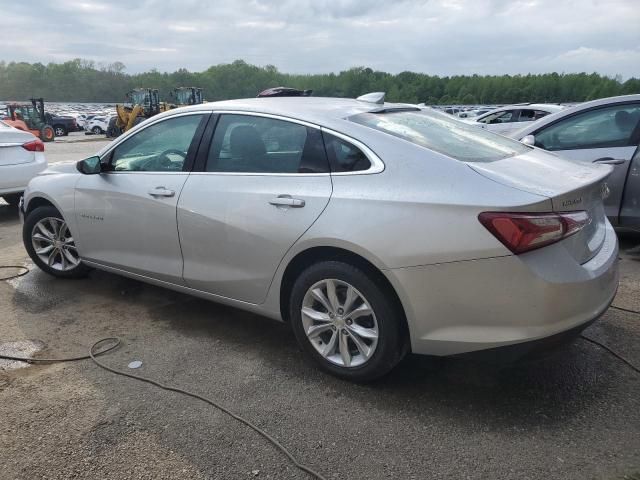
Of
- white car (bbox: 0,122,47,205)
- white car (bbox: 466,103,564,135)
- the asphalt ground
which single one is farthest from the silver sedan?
white car (bbox: 466,103,564,135)

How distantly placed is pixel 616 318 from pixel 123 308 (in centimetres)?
366

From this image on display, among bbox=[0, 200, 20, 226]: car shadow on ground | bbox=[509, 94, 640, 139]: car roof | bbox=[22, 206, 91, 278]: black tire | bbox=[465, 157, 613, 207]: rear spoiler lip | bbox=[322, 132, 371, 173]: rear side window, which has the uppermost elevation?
bbox=[509, 94, 640, 139]: car roof

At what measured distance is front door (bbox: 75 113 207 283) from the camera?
12.2 ft

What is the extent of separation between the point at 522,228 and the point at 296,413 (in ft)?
4.73

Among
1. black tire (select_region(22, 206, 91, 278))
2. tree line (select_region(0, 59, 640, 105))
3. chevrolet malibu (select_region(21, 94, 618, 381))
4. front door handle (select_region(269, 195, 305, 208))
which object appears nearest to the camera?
chevrolet malibu (select_region(21, 94, 618, 381))

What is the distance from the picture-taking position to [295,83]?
1793 inches

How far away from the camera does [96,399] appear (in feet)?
9.71

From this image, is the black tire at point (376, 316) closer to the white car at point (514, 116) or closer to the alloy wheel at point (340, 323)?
the alloy wheel at point (340, 323)

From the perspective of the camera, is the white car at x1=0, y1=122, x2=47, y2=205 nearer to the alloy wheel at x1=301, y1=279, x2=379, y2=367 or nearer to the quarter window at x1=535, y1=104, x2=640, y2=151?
the alloy wheel at x1=301, y1=279, x2=379, y2=367

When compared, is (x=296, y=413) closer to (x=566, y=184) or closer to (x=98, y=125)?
(x=566, y=184)

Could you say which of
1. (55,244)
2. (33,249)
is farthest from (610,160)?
(33,249)

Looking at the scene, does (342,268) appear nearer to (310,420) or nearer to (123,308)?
(310,420)

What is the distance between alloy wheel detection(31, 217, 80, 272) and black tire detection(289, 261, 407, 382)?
260 centimetres

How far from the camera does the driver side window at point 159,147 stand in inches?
150
